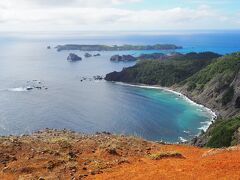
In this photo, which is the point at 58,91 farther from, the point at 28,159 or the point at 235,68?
the point at 28,159

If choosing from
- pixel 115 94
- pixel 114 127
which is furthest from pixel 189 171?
pixel 115 94

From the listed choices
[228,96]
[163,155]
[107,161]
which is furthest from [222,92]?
[107,161]

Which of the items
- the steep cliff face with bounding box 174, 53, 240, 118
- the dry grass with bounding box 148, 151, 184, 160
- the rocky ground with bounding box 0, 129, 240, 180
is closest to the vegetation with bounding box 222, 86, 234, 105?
the steep cliff face with bounding box 174, 53, 240, 118

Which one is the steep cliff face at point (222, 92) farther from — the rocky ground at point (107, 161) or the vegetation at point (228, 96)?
the rocky ground at point (107, 161)

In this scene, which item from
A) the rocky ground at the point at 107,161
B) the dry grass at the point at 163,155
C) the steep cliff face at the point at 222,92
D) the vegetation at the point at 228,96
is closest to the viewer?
the rocky ground at the point at 107,161

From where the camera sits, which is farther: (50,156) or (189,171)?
(50,156)

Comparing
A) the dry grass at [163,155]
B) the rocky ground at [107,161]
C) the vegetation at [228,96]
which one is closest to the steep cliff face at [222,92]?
the vegetation at [228,96]

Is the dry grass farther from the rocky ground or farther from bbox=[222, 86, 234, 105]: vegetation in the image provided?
bbox=[222, 86, 234, 105]: vegetation

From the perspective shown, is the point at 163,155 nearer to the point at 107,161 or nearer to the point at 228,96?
the point at 107,161
